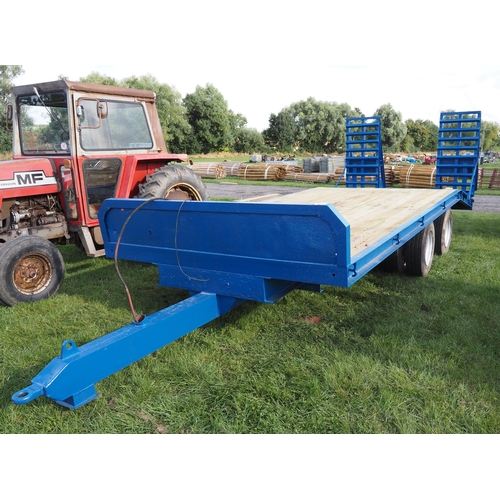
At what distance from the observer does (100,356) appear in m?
2.61

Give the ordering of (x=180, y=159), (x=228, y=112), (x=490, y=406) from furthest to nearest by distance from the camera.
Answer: (x=228, y=112) < (x=180, y=159) < (x=490, y=406)

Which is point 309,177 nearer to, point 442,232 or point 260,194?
point 260,194

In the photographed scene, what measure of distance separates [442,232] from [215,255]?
4.37 metres

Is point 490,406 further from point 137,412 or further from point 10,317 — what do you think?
point 10,317

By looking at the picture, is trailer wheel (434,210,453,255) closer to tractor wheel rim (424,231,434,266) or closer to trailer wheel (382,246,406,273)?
tractor wheel rim (424,231,434,266)

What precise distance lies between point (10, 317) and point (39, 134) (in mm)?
2605

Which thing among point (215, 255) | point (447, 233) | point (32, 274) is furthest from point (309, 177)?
point (215, 255)

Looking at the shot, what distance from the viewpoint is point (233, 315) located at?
4.37 m

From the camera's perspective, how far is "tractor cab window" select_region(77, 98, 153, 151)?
17.8 feet

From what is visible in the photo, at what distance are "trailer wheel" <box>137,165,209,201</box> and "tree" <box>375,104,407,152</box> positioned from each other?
163ft

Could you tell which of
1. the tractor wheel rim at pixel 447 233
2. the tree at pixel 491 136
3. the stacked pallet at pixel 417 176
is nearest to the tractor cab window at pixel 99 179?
the tractor wheel rim at pixel 447 233

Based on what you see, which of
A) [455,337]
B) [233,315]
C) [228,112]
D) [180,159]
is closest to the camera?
[455,337]

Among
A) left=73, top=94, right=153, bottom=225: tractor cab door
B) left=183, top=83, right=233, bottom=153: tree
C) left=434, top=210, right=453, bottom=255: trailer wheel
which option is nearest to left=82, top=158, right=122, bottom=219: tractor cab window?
left=73, top=94, right=153, bottom=225: tractor cab door

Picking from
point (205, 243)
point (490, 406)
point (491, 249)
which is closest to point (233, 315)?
point (205, 243)
